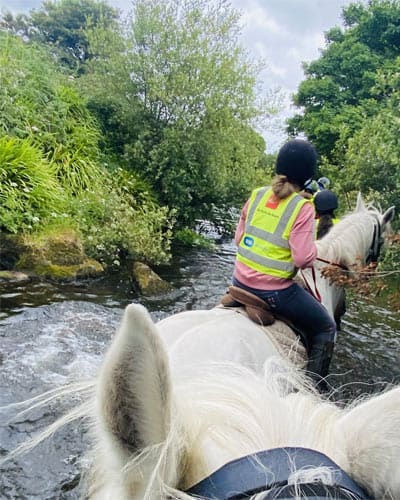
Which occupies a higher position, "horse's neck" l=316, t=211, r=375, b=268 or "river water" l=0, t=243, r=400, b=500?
"horse's neck" l=316, t=211, r=375, b=268

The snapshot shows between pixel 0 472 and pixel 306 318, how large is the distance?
243cm

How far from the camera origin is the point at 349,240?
163 inches

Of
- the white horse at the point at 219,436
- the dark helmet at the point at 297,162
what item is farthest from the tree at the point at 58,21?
the white horse at the point at 219,436

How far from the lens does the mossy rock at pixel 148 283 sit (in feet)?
23.7

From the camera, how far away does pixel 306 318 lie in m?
3.17

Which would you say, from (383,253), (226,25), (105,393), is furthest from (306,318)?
(226,25)

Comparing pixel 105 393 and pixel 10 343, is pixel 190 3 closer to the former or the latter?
pixel 10 343

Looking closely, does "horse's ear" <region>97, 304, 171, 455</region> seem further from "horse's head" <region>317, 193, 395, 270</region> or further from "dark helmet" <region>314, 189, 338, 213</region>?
"dark helmet" <region>314, 189, 338, 213</region>

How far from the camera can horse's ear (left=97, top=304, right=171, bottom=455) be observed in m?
0.77

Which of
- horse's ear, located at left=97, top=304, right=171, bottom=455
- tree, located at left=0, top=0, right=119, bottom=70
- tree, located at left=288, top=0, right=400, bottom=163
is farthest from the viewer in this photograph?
tree, located at left=0, top=0, right=119, bottom=70

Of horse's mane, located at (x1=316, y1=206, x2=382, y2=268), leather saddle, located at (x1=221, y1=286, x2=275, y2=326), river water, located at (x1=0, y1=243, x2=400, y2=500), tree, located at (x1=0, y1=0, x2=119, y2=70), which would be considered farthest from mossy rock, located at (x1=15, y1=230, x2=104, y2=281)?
tree, located at (x1=0, y1=0, x2=119, y2=70)

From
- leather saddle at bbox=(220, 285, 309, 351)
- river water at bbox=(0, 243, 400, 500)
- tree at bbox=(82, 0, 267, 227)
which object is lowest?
river water at bbox=(0, 243, 400, 500)

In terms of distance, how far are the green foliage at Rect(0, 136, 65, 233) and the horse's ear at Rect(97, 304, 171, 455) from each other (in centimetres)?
691

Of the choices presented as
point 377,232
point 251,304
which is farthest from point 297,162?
point 377,232
